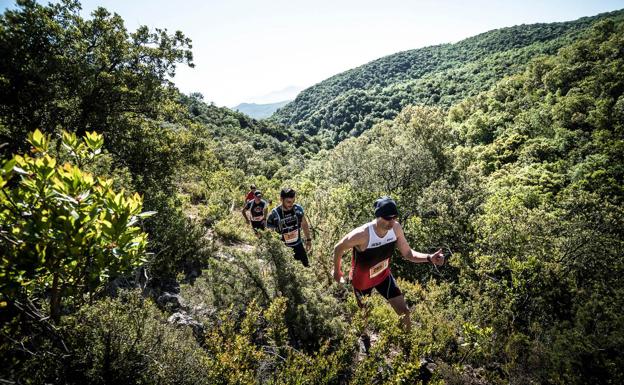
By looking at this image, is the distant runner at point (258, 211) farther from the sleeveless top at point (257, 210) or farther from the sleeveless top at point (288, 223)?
the sleeveless top at point (288, 223)

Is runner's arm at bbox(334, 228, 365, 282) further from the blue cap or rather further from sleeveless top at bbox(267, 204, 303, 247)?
sleeveless top at bbox(267, 204, 303, 247)

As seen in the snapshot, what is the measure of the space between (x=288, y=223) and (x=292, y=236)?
283mm

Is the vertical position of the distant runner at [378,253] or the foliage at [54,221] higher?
the foliage at [54,221]

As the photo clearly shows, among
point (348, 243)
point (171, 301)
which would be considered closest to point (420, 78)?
point (348, 243)

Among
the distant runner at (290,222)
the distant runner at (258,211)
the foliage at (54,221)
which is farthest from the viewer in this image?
the distant runner at (258,211)

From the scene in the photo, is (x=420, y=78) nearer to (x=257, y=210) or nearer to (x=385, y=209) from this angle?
(x=257, y=210)

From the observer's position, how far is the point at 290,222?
6.24m

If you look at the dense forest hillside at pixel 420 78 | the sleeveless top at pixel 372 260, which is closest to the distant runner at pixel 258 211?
the sleeveless top at pixel 372 260

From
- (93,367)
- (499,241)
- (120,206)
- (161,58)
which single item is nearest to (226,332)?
(93,367)

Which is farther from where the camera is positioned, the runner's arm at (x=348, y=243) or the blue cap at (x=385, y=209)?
the runner's arm at (x=348, y=243)

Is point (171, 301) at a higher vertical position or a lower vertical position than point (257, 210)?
lower

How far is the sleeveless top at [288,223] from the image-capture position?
614cm

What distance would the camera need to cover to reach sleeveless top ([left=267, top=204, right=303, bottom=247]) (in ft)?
20.2

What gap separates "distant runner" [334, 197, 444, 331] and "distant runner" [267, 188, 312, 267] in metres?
1.89
